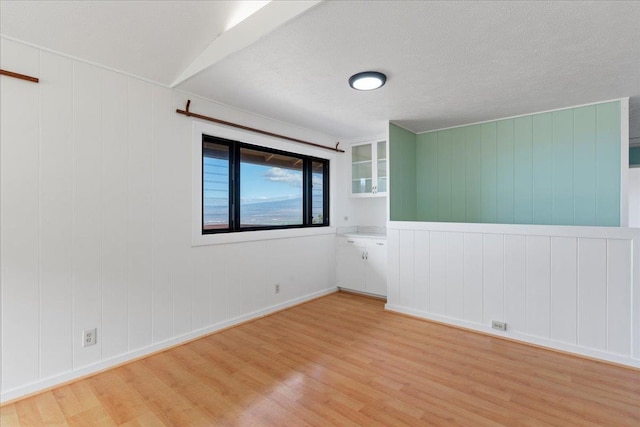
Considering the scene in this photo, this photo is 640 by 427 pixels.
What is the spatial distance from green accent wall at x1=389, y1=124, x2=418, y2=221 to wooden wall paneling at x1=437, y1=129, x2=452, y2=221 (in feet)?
0.96

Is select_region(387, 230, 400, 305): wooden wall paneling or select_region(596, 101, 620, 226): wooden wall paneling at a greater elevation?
select_region(596, 101, 620, 226): wooden wall paneling

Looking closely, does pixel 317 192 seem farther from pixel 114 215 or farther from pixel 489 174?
pixel 114 215

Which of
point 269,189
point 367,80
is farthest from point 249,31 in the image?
point 269,189

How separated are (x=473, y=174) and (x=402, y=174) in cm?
91

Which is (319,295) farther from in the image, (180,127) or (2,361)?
(2,361)

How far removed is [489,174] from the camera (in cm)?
399

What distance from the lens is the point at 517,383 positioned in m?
2.28

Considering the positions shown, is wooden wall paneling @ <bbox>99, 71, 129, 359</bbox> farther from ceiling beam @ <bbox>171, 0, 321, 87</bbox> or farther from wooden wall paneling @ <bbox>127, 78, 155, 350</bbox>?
ceiling beam @ <bbox>171, 0, 321, 87</bbox>

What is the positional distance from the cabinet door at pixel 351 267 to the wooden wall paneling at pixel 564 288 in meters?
2.24

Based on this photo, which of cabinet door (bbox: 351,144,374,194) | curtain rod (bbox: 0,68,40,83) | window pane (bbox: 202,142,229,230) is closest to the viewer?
curtain rod (bbox: 0,68,40,83)

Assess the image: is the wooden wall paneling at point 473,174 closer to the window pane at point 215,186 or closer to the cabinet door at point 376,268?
the cabinet door at point 376,268

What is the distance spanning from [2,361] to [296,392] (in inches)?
75.7

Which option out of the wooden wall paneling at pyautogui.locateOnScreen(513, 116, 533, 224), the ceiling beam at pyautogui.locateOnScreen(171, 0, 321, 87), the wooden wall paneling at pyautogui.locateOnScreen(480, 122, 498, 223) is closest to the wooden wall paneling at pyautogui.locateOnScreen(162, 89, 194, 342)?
the ceiling beam at pyautogui.locateOnScreen(171, 0, 321, 87)

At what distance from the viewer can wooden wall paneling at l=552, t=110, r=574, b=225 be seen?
11.2ft
